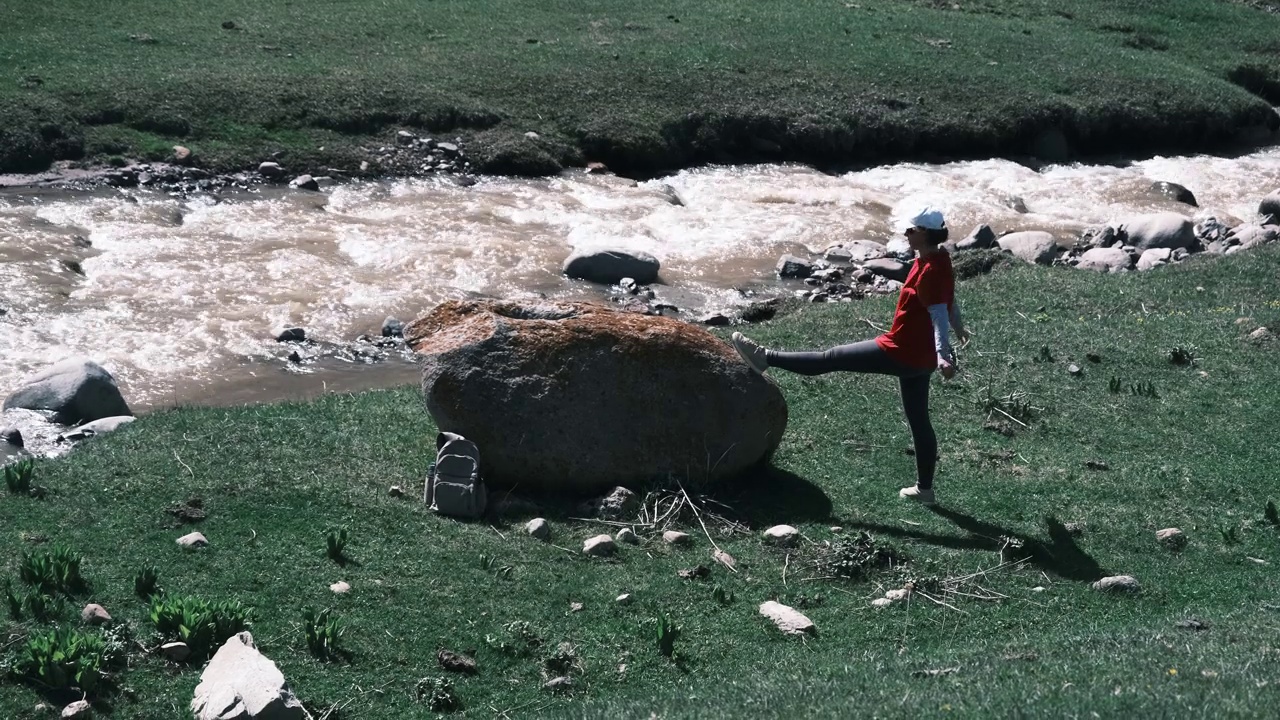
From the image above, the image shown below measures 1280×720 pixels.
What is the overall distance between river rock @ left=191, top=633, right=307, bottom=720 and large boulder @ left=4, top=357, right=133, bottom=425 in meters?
6.00

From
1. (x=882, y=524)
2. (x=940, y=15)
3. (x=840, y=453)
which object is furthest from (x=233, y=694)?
(x=940, y=15)

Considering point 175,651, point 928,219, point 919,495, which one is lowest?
point 919,495

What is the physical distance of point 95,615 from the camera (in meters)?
6.95

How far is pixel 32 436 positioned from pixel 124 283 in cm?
491

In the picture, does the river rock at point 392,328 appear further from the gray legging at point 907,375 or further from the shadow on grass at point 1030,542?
the shadow on grass at point 1030,542

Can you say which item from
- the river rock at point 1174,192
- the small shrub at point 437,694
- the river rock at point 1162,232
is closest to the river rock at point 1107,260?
the river rock at point 1162,232

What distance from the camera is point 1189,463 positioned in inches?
410

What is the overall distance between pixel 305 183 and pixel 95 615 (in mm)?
13831

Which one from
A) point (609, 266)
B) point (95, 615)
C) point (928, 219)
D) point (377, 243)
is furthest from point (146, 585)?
point (377, 243)

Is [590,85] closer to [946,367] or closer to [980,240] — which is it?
[980,240]

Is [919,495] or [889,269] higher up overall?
[919,495]

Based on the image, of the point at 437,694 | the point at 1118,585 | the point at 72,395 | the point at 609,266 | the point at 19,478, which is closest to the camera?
the point at 437,694

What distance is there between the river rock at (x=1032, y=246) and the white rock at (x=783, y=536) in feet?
36.2

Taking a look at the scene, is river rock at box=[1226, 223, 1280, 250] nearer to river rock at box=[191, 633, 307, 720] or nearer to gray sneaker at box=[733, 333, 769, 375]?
gray sneaker at box=[733, 333, 769, 375]
